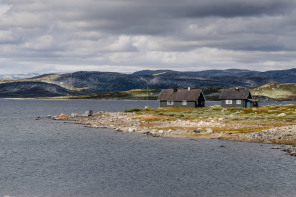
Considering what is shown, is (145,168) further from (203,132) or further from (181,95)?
(181,95)

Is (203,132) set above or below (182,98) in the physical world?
below

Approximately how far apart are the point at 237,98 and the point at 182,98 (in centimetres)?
1817

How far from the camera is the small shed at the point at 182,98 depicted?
4471 inches

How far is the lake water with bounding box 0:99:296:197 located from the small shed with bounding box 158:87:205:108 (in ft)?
193

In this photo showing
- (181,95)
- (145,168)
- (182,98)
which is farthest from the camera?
(181,95)

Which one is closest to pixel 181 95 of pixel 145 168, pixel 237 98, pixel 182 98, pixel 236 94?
pixel 182 98

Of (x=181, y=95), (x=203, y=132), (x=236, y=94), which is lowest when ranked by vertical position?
(x=203, y=132)

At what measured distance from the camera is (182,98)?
4505 inches

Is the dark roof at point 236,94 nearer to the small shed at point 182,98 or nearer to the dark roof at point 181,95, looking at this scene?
the small shed at point 182,98

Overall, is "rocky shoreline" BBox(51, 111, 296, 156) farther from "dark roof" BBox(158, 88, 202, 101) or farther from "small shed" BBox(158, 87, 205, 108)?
"dark roof" BBox(158, 88, 202, 101)

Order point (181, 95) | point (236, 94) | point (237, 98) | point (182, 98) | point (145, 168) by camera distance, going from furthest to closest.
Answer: point (181, 95)
point (182, 98)
point (236, 94)
point (237, 98)
point (145, 168)

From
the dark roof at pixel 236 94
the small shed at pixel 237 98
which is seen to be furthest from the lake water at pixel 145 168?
the dark roof at pixel 236 94

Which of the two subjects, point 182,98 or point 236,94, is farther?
point 182,98

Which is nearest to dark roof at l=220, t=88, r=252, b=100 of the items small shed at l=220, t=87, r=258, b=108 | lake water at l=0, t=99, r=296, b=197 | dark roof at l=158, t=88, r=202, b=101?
small shed at l=220, t=87, r=258, b=108
